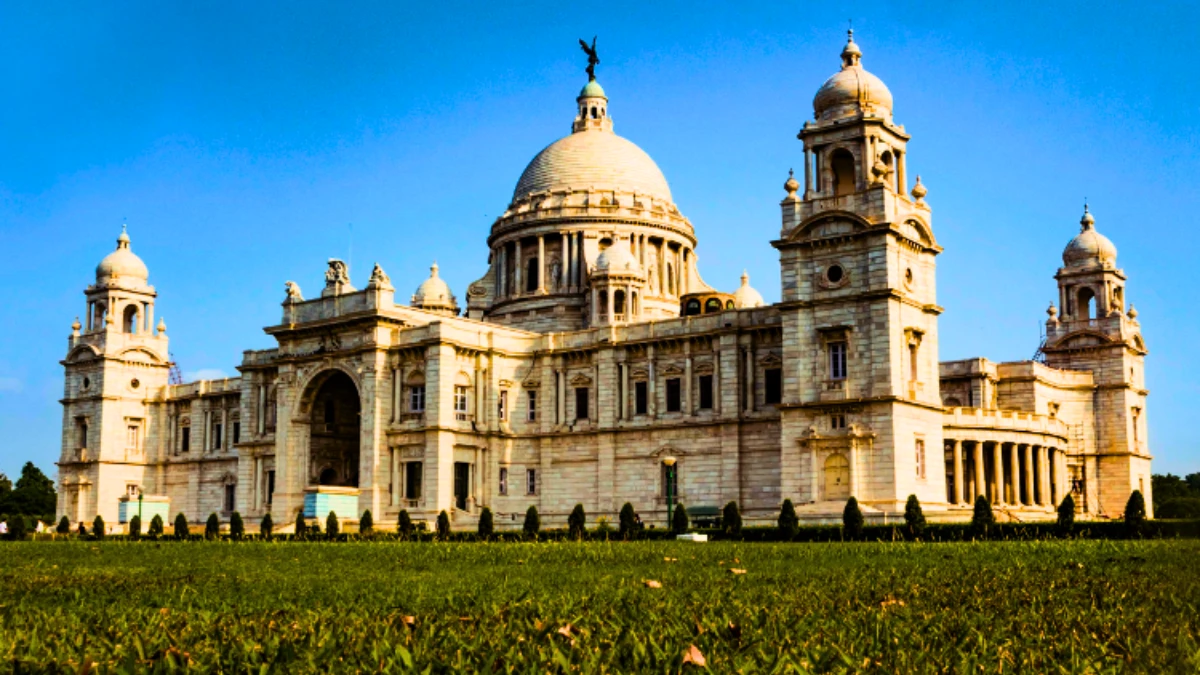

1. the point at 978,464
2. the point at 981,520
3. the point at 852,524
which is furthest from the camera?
the point at 978,464

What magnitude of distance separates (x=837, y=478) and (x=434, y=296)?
4005 centimetres

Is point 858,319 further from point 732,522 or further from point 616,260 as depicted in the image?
point 616,260

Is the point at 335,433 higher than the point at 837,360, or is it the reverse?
the point at 837,360

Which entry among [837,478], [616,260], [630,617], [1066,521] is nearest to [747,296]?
[616,260]

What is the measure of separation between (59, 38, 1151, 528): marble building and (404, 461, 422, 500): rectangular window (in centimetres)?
10

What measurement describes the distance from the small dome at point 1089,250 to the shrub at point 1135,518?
44.4 meters

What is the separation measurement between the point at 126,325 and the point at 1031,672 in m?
88.6

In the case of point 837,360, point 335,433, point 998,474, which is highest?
point 837,360

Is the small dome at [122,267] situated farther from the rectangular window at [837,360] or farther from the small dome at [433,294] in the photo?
the rectangular window at [837,360]

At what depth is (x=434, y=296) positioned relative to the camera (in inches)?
3393

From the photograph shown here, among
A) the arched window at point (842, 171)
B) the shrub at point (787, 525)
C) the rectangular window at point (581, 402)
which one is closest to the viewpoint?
the shrub at point (787, 525)

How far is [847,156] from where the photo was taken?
187 feet

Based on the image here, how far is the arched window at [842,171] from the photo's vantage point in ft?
186

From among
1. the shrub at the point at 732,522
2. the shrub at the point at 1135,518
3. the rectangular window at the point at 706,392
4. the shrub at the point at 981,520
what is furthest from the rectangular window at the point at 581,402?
the shrub at the point at 1135,518
